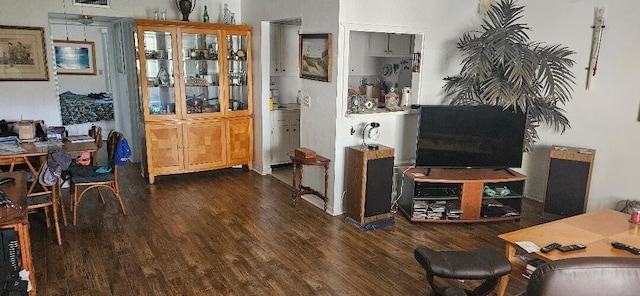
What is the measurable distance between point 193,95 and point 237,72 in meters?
0.67

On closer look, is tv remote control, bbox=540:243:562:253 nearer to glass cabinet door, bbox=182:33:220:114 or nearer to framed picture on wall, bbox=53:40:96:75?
glass cabinet door, bbox=182:33:220:114

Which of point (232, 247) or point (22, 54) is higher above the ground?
point (22, 54)

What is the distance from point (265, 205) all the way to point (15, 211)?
2.44 meters

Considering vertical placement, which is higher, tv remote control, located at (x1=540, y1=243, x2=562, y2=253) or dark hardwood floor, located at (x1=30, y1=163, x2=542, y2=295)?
tv remote control, located at (x1=540, y1=243, x2=562, y2=253)

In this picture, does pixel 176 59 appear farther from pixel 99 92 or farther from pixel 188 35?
pixel 99 92

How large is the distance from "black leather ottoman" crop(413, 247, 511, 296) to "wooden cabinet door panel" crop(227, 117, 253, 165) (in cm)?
363

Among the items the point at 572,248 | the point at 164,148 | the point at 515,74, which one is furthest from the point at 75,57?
the point at 572,248

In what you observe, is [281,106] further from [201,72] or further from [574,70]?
[574,70]

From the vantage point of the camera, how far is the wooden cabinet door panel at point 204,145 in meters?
5.39

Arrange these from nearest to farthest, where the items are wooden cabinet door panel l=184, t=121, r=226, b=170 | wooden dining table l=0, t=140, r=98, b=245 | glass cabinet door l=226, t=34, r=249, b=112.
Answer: wooden dining table l=0, t=140, r=98, b=245, wooden cabinet door panel l=184, t=121, r=226, b=170, glass cabinet door l=226, t=34, r=249, b=112

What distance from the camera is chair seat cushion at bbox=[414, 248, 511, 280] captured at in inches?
96.5

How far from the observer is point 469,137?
4.22 meters

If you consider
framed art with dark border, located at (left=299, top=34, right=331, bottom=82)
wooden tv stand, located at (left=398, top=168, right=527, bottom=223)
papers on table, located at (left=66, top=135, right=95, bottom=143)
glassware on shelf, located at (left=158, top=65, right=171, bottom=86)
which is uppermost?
framed art with dark border, located at (left=299, top=34, right=331, bottom=82)

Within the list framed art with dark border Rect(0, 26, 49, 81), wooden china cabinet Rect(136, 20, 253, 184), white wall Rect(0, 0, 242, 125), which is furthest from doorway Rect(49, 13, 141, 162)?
framed art with dark border Rect(0, 26, 49, 81)
